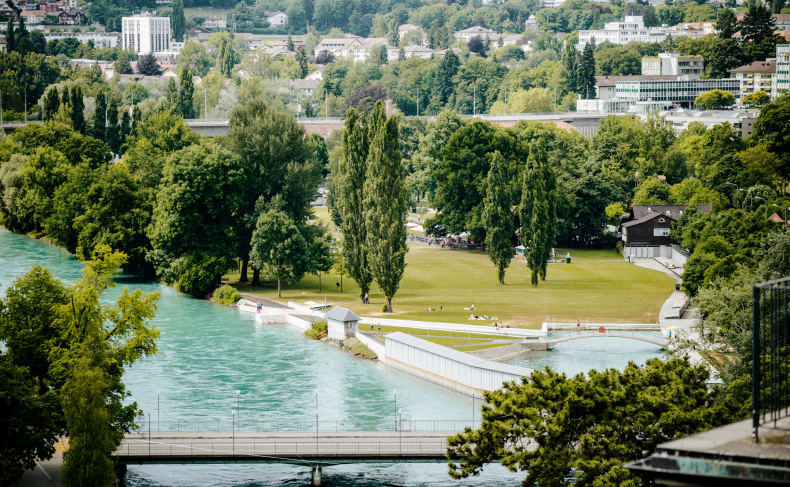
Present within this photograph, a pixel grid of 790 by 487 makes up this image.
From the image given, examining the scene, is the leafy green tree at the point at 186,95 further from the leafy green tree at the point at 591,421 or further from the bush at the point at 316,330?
the leafy green tree at the point at 591,421

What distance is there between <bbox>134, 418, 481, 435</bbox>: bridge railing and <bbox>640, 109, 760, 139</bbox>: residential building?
10803 centimetres

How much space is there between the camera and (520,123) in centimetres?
13600

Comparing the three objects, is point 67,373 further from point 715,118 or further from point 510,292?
point 715,118

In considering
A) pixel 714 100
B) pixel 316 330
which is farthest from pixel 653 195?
pixel 714 100

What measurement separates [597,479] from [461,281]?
5688 centimetres

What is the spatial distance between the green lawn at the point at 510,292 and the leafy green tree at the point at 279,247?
2113 millimetres

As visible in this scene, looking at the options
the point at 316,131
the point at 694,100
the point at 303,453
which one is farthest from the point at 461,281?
the point at 694,100

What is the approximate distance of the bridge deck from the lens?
1638 inches

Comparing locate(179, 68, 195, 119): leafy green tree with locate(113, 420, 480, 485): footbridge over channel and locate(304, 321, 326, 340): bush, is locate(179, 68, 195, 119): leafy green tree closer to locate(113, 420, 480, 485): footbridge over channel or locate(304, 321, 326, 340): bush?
locate(304, 321, 326, 340): bush

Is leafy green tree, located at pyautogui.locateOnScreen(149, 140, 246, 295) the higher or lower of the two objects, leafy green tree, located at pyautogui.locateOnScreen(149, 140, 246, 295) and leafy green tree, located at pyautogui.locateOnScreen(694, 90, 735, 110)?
the lower

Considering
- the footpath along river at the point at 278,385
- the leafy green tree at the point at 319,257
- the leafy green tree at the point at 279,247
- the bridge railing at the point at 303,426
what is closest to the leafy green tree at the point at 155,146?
the leafy green tree at the point at 279,247

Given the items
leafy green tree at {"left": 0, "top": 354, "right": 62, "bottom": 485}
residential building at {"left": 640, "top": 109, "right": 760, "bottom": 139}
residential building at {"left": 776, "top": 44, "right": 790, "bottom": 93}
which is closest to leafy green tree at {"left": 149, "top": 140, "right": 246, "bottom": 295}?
leafy green tree at {"left": 0, "top": 354, "right": 62, "bottom": 485}

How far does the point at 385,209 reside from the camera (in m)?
74.4

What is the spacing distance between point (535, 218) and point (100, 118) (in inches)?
2927
